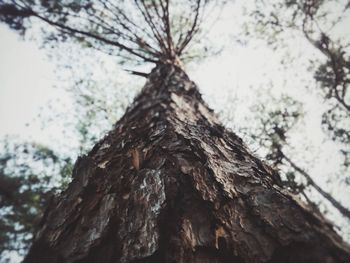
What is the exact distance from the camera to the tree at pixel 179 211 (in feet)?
2.64

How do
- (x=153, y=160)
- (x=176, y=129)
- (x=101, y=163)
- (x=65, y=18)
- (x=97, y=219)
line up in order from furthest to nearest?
(x=65, y=18) < (x=176, y=129) < (x=101, y=163) < (x=153, y=160) < (x=97, y=219)

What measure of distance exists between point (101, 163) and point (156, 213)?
0.63 m

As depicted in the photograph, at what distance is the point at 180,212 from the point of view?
959 mm

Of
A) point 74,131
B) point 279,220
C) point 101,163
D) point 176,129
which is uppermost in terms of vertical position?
point 74,131

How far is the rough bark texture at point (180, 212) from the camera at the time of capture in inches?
31.6

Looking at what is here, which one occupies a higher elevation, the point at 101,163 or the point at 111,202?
the point at 101,163

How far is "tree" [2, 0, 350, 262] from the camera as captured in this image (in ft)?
2.64

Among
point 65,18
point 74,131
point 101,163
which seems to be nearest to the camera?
point 101,163

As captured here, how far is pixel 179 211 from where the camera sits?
964mm

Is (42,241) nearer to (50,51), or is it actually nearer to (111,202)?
(111,202)

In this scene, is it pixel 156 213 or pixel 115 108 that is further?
pixel 115 108

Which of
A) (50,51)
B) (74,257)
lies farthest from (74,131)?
(74,257)

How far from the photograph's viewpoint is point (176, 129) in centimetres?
159

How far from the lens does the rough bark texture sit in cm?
80
